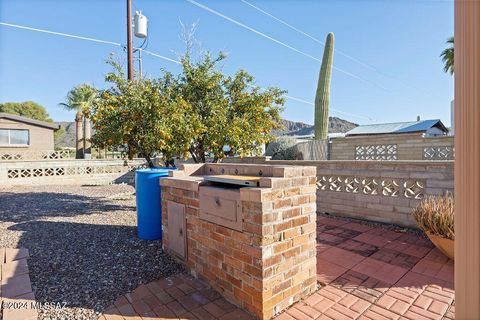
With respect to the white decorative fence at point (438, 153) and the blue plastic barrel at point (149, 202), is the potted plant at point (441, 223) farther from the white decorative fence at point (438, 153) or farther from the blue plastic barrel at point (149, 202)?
the white decorative fence at point (438, 153)

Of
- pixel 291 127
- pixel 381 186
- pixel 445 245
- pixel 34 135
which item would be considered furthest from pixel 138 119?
pixel 291 127

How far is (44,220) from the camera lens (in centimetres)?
531

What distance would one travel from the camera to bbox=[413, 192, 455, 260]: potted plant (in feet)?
11.0

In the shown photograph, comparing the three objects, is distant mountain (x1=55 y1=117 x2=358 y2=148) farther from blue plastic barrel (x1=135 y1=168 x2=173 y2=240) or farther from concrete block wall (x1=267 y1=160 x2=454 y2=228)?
blue plastic barrel (x1=135 y1=168 x2=173 y2=240)

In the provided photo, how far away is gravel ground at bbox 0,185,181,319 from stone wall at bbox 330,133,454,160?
10.4 m

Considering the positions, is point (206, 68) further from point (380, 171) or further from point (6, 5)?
point (6, 5)

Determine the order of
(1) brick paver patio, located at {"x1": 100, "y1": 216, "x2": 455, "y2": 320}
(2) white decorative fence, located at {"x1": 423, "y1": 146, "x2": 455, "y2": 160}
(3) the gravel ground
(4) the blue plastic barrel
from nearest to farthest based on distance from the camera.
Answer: (1) brick paver patio, located at {"x1": 100, "y1": 216, "x2": 455, "y2": 320}
(3) the gravel ground
(4) the blue plastic barrel
(2) white decorative fence, located at {"x1": 423, "y1": 146, "x2": 455, "y2": 160}

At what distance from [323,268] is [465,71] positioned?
9.39ft

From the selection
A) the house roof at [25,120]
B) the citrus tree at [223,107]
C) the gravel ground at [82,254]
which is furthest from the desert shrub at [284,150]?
the house roof at [25,120]

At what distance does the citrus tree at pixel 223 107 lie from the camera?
6.09 m

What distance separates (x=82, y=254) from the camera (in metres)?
3.67

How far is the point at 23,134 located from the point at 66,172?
1257cm

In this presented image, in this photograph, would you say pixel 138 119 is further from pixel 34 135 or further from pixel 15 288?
pixel 34 135

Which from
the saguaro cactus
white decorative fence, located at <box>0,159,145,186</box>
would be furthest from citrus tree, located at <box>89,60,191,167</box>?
the saguaro cactus
